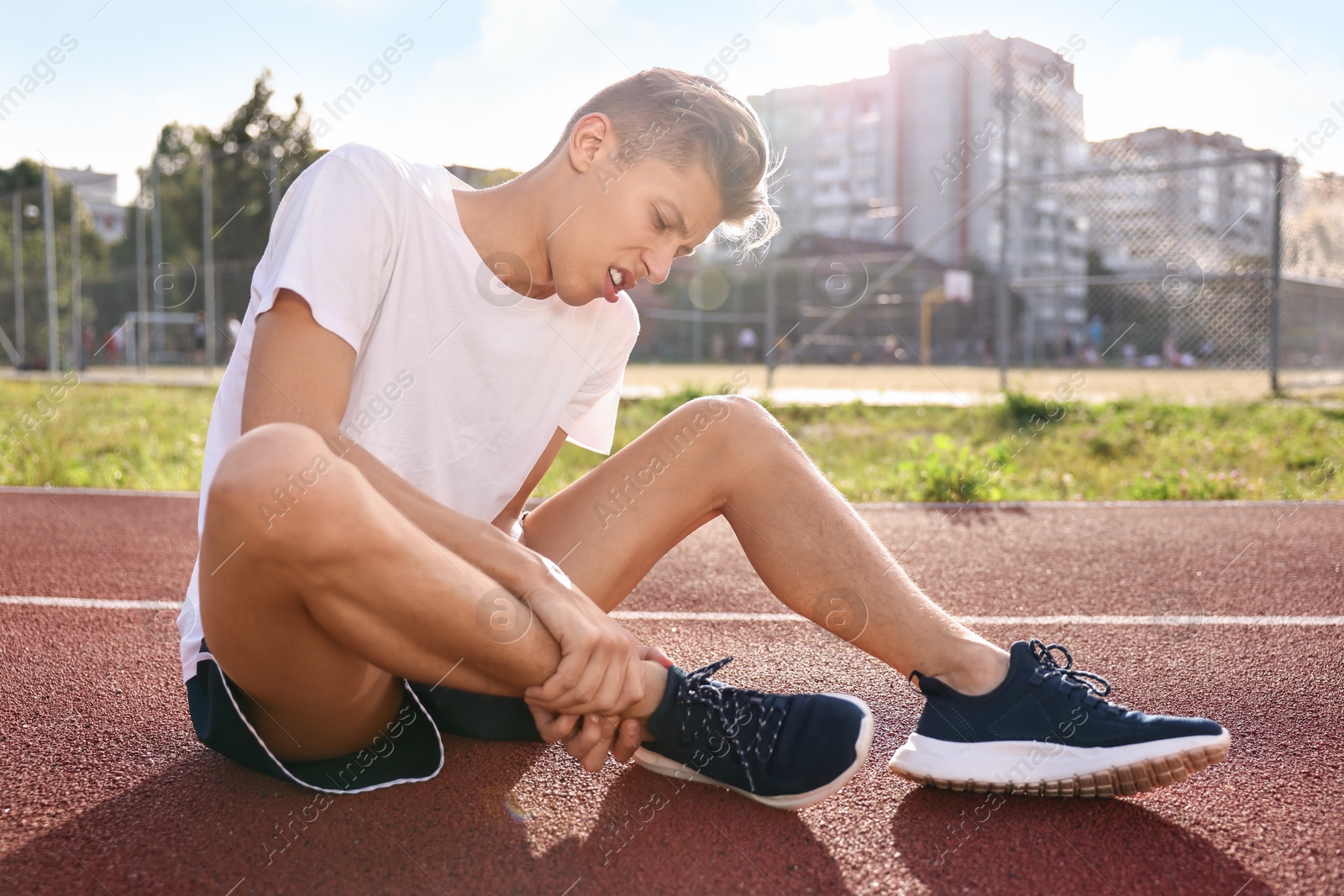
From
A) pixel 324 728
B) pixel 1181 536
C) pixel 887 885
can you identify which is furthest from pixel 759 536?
pixel 1181 536

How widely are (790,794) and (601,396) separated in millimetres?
960

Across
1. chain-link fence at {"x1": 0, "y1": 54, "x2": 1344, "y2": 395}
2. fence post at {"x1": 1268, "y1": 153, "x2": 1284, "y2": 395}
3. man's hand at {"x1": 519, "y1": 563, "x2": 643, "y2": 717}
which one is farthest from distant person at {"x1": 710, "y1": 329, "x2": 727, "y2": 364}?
man's hand at {"x1": 519, "y1": 563, "x2": 643, "y2": 717}

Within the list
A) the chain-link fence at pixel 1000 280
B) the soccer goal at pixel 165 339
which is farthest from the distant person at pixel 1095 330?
the soccer goal at pixel 165 339

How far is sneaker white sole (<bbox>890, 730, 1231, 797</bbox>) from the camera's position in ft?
5.51

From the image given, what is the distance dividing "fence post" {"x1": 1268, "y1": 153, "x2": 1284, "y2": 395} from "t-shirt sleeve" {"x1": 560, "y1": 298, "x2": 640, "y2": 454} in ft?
31.9

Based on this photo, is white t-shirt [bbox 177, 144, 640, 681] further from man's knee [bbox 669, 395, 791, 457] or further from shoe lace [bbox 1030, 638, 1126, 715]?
shoe lace [bbox 1030, 638, 1126, 715]

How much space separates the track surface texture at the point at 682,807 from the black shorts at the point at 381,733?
46mm

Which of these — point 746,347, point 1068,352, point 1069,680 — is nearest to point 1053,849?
point 1069,680

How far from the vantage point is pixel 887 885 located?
1.56 meters

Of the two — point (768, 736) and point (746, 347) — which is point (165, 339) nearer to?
point (746, 347)

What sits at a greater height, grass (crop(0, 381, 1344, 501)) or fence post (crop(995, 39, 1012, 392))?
fence post (crop(995, 39, 1012, 392))

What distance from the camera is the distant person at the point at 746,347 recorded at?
24636mm

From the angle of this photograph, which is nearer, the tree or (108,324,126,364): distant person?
the tree

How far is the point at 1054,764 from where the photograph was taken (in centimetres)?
174
